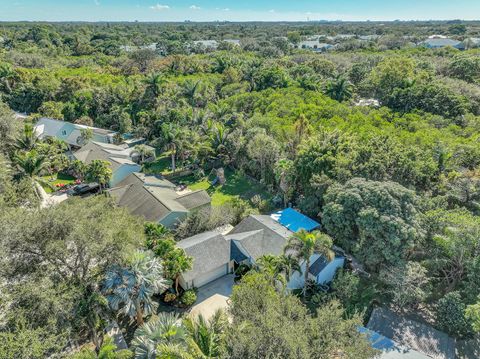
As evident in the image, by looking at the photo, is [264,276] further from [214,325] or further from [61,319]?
[61,319]

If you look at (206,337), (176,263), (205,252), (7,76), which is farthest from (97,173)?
(7,76)

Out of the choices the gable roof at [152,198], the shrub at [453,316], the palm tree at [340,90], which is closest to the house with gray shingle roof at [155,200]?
the gable roof at [152,198]

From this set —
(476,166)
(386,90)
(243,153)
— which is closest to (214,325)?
(243,153)

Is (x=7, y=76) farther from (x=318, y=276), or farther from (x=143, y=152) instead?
(x=318, y=276)

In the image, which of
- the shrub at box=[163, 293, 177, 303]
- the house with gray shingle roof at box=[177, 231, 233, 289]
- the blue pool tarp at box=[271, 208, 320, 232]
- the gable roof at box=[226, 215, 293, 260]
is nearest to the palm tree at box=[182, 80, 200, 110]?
the blue pool tarp at box=[271, 208, 320, 232]

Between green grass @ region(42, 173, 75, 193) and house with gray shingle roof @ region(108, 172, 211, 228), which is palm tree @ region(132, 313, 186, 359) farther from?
green grass @ region(42, 173, 75, 193)

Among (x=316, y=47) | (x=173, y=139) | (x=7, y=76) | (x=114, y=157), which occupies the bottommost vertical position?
(x=114, y=157)
